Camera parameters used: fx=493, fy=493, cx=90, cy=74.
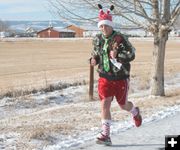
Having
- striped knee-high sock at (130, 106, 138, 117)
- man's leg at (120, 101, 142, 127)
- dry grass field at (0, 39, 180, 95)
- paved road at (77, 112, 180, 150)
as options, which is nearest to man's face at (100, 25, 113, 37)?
man's leg at (120, 101, 142, 127)

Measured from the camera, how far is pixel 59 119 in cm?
869

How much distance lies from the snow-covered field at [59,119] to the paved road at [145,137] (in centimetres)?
22

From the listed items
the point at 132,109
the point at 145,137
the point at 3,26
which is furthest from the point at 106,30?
the point at 3,26

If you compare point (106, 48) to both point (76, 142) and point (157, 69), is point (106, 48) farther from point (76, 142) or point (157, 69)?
point (157, 69)

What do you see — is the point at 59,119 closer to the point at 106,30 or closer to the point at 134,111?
the point at 134,111

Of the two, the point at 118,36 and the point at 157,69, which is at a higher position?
the point at 118,36

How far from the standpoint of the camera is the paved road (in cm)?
626

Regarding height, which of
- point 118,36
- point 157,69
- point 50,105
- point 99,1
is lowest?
point 50,105

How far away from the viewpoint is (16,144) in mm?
6426

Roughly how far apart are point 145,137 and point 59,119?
2259 millimetres

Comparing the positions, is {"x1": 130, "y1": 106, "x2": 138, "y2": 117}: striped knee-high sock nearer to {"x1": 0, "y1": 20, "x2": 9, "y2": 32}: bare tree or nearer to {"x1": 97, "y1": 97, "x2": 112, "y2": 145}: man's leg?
{"x1": 97, "y1": 97, "x2": 112, "y2": 145}: man's leg

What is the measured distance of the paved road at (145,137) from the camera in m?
6.26

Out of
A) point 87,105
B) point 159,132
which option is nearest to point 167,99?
point 87,105

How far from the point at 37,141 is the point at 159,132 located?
72.0 inches
